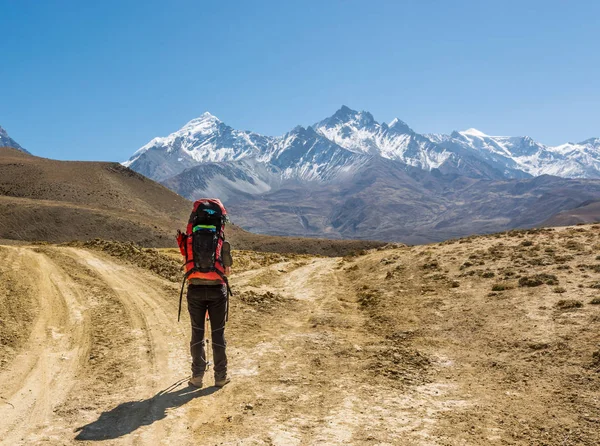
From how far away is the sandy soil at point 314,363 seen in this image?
23.9 feet

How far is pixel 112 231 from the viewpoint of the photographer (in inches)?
3674

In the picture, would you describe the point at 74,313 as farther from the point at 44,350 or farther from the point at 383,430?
the point at 383,430

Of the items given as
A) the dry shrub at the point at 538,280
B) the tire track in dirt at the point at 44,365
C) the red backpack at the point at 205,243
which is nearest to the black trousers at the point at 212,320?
the red backpack at the point at 205,243

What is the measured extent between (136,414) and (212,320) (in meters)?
2.41

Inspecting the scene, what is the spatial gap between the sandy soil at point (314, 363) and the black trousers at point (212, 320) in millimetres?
480

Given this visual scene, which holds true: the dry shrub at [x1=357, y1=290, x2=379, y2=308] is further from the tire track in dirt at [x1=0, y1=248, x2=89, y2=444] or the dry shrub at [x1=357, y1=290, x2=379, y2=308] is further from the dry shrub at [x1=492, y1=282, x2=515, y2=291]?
the tire track in dirt at [x1=0, y1=248, x2=89, y2=444]

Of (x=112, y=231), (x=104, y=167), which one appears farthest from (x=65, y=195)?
(x=112, y=231)

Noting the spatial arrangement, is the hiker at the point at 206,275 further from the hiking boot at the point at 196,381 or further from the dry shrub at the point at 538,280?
the dry shrub at the point at 538,280

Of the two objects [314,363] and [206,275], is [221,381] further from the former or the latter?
[314,363]

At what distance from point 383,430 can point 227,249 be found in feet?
15.1

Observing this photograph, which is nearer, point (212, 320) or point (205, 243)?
point (205, 243)

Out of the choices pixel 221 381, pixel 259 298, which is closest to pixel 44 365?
pixel 221 381

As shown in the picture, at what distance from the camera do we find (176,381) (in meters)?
9.38

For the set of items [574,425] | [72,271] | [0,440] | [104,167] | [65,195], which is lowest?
[574,425]
